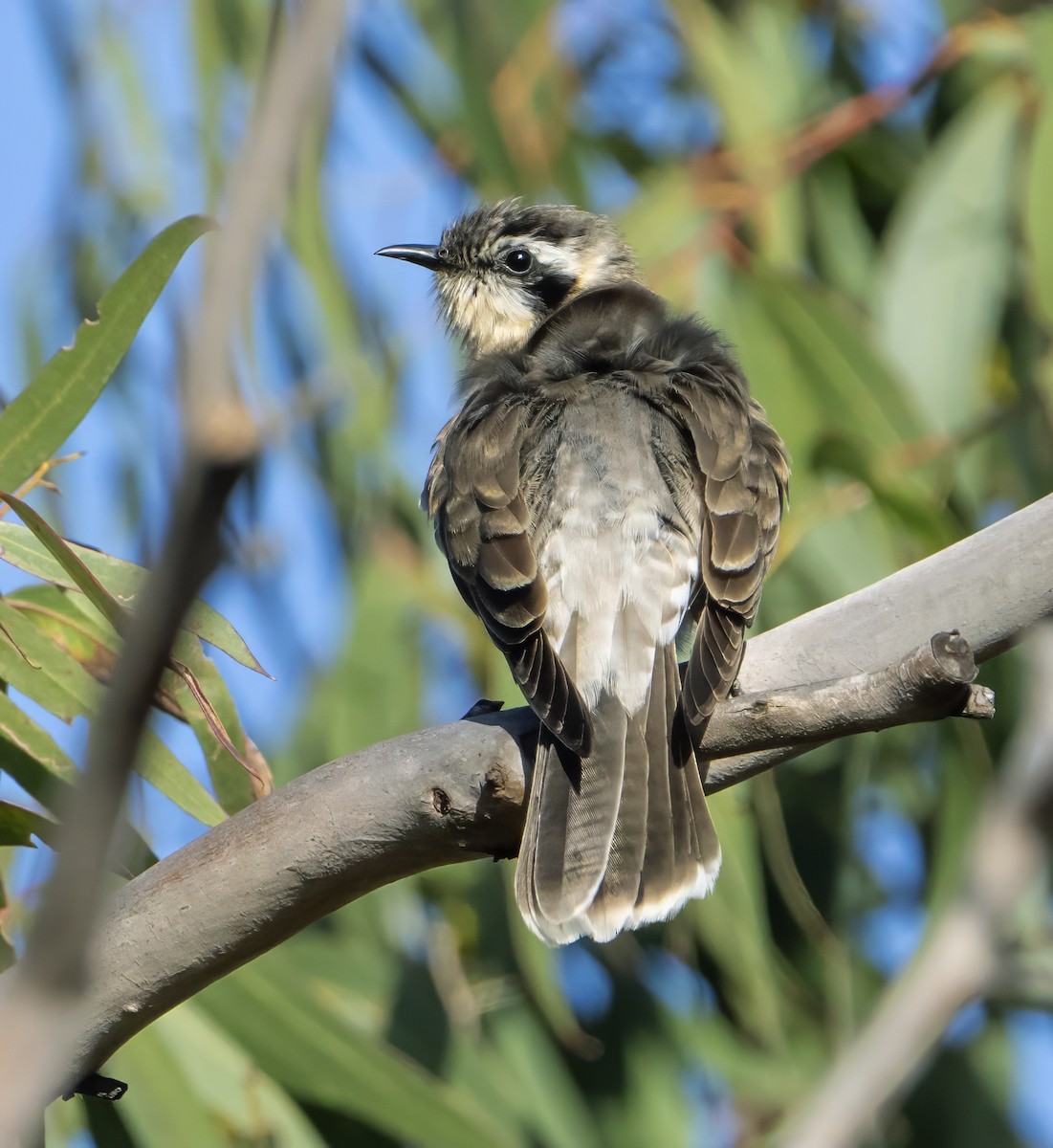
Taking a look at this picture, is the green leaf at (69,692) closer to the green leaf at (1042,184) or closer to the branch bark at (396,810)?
the branch bark at (396,810)

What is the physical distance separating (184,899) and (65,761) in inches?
23.3

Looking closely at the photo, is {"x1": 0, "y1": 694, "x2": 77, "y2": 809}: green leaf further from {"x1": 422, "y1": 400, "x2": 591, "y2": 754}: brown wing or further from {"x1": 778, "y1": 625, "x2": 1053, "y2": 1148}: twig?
{"x1": 778, "y1": 625, "x2": 1053, "y2": 1148}: twig

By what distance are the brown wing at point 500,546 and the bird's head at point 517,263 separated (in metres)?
1.17

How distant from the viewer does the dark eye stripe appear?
4.53 m

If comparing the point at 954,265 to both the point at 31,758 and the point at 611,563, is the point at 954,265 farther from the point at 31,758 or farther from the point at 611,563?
the point at 31,758

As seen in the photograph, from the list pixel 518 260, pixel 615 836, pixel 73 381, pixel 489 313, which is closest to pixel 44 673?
pixel 73 381

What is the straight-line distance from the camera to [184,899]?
6.63 feet

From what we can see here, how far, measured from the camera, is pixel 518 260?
180 inches

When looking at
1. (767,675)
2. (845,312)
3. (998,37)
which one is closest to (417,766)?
(767,675)

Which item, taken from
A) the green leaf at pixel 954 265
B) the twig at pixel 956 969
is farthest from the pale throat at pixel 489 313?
the twig at pixel 956 969

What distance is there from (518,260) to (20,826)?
267 centimetres

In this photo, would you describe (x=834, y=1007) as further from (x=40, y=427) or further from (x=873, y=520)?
(x=40, y=427)

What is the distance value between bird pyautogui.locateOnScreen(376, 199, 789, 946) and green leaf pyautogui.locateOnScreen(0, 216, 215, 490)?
0.74m

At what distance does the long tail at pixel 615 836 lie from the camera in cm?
250
